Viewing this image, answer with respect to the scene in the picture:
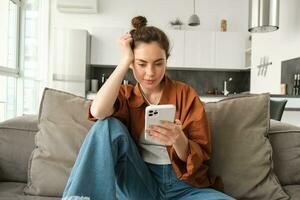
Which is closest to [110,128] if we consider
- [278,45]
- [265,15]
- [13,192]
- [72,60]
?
[13,192]

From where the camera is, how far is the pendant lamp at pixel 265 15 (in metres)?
3.44

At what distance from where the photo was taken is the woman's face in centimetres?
122

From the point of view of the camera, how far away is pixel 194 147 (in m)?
1.13

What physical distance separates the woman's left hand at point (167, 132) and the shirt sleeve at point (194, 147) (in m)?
0.07

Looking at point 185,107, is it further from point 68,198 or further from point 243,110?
point 68,198

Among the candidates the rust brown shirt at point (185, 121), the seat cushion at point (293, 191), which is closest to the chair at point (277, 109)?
the seat cushion at point (293, 191)

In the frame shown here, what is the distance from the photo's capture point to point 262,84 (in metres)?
4.47

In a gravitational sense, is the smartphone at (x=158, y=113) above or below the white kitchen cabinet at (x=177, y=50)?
below

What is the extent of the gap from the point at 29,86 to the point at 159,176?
3.71 meters

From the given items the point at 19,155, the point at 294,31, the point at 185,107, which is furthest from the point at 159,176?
the point at 294,31

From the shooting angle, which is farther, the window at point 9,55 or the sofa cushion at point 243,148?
the window at point 9,55

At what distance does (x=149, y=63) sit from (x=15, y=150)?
2.40ft

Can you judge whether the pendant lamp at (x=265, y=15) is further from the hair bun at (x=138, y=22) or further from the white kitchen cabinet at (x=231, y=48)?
the hair bun at (x=138, y=22)

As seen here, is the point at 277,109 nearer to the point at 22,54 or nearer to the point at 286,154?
the point at 286,154
